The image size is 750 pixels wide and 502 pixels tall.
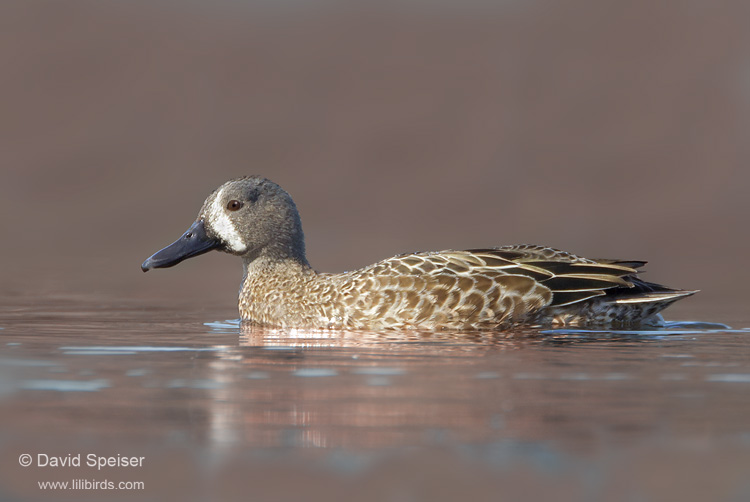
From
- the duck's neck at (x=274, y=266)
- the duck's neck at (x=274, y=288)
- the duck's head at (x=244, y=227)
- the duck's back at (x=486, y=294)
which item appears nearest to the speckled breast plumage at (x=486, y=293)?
the duck's back at (x=486, y=294)

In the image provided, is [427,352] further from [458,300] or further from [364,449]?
[364,449]

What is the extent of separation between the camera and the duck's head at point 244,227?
10172 millimetres

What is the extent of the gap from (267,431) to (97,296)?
808cm

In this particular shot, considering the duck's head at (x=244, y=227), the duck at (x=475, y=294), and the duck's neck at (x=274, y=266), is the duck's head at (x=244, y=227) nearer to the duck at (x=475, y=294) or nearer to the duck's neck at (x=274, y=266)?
the duck's neck at (x=274, y=266)

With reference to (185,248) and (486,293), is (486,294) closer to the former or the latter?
(486,293)

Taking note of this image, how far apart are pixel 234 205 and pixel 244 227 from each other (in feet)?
0.71

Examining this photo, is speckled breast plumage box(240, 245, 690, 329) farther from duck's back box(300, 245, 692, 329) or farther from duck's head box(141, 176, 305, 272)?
duck's head box(141, 176, 305, 272)

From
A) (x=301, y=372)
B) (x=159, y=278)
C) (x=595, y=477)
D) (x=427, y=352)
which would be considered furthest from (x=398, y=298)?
(x=159, y=278)

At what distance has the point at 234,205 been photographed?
403 inches

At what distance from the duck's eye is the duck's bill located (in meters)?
0.29

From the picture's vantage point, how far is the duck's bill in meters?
10.1

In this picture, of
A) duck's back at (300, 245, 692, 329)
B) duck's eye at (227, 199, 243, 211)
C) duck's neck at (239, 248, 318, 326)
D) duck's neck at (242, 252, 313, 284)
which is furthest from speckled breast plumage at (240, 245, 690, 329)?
duck's eye at (227, 199, 243, 211)

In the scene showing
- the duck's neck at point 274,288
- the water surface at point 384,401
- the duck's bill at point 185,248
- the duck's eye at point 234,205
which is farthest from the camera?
the duck's eye at point 234,205

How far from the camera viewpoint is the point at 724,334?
892 cm
